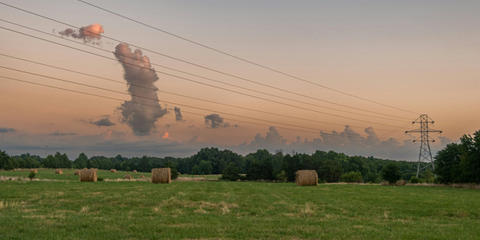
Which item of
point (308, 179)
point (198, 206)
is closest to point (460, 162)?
point (308, 179)

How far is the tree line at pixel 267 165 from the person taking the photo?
344ft

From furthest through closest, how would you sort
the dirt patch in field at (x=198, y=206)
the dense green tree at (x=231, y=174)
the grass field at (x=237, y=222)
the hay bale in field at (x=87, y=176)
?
the dense green tree at (x=231, y=174)
the hay bale in field at (x=87, y=176)
the dirt patch in field at (x=198, y=206)
the grass field at (x=237, y=222)

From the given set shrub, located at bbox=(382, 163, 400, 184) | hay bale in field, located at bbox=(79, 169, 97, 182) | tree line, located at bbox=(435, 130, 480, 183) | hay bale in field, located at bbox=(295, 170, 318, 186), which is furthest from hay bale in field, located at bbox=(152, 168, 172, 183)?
tree line, located at bbox=(435, 130, 480, 183)

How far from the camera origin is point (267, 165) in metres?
106

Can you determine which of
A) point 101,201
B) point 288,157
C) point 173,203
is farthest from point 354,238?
point 288,157

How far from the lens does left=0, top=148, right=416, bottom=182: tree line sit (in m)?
105

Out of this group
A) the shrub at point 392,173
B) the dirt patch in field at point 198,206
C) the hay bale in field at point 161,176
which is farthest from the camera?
the shrub at point 392,173

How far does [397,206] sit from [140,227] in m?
17.8

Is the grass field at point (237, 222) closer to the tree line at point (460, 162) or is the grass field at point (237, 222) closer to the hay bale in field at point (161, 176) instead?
the hay bale in field at point (161, 176)

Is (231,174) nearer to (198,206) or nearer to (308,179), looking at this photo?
(308,179)

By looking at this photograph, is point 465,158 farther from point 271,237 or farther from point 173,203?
point 271,237

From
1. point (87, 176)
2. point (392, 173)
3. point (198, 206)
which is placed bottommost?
point (87, 176)

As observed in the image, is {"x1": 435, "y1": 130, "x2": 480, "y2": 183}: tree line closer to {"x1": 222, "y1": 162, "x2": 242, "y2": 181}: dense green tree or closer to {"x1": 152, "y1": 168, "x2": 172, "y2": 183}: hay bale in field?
{"x1": 152, "y1": 168, "x2": 172, "y2": 183}: hay bale in field

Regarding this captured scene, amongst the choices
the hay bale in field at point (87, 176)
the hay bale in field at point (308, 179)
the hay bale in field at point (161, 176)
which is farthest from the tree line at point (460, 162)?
the hay bale in field at point (87, 176)
